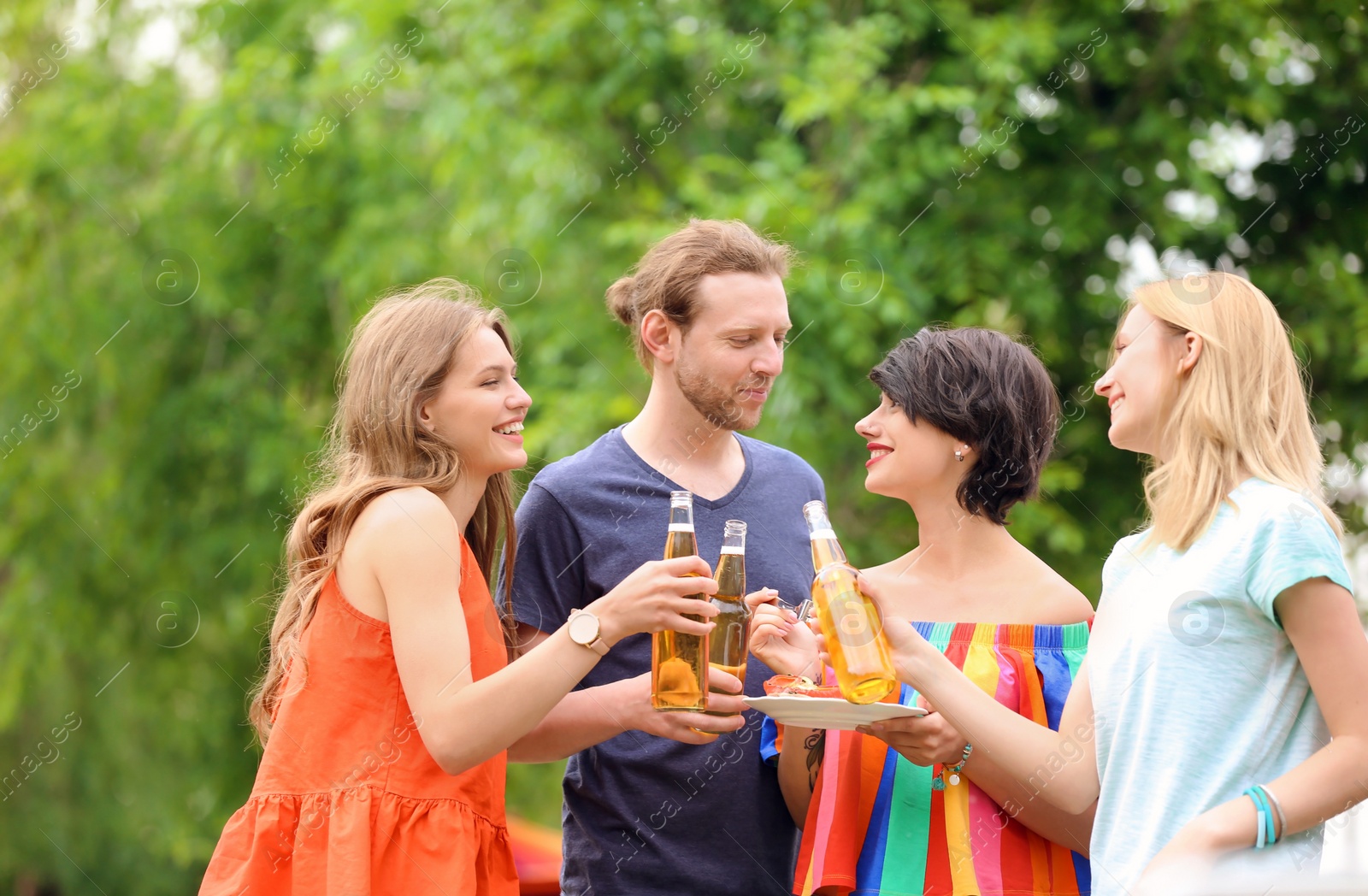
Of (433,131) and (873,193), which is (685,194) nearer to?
(873,193)

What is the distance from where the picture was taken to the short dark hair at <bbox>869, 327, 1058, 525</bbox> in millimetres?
2727

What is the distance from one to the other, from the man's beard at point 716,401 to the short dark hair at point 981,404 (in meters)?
0.42

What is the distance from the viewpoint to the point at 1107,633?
2.32 meters

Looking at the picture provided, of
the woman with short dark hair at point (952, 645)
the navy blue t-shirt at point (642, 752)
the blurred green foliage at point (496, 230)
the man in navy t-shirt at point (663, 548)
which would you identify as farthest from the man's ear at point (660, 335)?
the blurred green foliage at point (496, 230)

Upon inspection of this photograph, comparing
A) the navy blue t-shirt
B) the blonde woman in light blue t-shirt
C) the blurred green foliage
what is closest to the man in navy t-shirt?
the navy blue t-shirt

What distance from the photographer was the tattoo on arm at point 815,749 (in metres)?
2.77

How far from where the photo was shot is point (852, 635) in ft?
7.70

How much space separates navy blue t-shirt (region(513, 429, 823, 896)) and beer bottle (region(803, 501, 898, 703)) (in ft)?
2.07

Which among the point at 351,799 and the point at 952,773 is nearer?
the point at 351,799

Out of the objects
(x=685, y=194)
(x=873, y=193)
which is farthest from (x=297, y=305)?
(x=873, y=193)

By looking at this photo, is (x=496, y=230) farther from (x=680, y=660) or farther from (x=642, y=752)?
(x=680, y=660)

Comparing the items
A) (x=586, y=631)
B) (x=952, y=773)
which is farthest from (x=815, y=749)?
(x=586, y=631)

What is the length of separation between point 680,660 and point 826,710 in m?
0.35

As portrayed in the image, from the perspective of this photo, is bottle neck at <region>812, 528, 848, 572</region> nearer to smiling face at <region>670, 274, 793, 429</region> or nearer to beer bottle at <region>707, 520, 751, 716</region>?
beer bottle at <region>707, 520, 751, 716</region>
